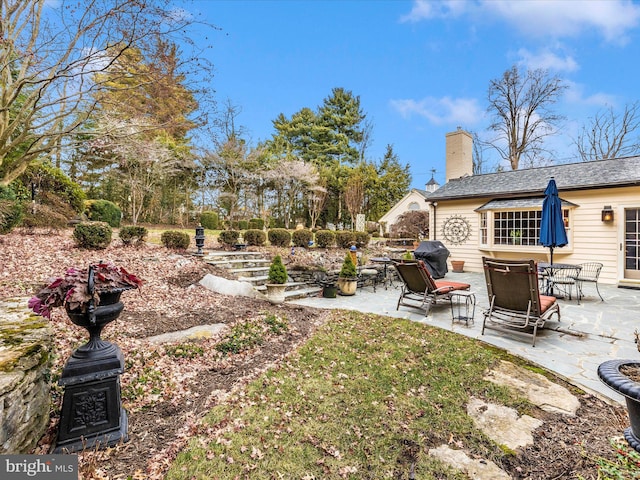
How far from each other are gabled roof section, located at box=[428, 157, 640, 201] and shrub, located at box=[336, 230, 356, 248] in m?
3.42

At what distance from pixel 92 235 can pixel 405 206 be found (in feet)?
62.2

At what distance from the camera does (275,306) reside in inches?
222

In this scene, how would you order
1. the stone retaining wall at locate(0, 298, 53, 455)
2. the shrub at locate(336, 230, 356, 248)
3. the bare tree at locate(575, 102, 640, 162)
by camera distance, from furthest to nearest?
1. the bare tree at locate(575, 102, 640, 162)
2. the shrub at locate(336, 230, 356, 248)
3. the stone retaining wall at locate(0, 298, 53, 455)

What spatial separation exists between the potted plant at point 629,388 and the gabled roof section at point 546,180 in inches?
370

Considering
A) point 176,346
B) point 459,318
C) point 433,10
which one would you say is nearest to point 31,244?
point 176,346

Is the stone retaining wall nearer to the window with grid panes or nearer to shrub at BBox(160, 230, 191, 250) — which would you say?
shrub at BBox(160, 230, 191, 250)

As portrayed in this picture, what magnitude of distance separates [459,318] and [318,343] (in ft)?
8.65

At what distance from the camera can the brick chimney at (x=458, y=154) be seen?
12.8m

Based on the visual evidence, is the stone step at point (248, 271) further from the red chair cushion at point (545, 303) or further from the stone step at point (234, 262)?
the red chair cushion at point (545, 303)

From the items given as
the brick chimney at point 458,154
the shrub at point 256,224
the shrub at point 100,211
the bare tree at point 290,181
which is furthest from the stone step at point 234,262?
the bare tree at point 290,181

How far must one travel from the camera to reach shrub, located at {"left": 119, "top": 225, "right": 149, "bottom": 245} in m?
7.58

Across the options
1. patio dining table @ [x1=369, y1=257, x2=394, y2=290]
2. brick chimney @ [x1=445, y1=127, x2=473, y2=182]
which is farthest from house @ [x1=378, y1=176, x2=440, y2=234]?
patio dining table @ [x1=369, y1=257, x2=394, y2=290]

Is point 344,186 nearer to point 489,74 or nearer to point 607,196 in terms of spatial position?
point 489,74

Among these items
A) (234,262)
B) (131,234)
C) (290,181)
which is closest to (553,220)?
(234,262)
